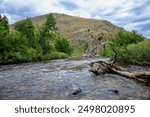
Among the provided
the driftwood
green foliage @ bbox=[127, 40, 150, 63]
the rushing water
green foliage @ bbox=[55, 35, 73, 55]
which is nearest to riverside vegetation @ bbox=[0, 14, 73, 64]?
green foliage @ bbox=[55, 35, 73, 55]

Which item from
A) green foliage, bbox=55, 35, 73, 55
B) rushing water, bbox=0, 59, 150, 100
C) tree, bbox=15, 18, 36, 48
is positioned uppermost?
tree, bbox=15, 18, 36, 48

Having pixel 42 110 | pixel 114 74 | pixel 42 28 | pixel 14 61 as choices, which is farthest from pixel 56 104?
pixel 42 28

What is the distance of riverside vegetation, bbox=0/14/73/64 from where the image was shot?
66.2 meters

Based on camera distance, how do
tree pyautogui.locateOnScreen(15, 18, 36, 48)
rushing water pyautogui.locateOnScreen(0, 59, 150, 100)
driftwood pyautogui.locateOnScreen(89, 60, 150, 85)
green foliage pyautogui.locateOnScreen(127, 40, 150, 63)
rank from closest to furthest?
rushing water pyautogui.locateOnScreen(0, 59, 150, 100), driftwood pyautogui.locateOnScreen(89, 60, 150, 85), green foliage pyautogui.locateOnScreen(127, 40, 150, 63), tree pyautogui.locateOnScreen(15, 18, 36, 48)

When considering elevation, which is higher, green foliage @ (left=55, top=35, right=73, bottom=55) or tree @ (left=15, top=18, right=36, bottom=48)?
tree @ (left=15, top=18, right=36, bottom=48)

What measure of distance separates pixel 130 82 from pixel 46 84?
8.28 m

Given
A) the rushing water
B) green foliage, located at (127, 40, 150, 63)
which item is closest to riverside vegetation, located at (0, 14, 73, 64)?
green foliage, located at (127, 40, 150, 63)

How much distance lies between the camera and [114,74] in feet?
107

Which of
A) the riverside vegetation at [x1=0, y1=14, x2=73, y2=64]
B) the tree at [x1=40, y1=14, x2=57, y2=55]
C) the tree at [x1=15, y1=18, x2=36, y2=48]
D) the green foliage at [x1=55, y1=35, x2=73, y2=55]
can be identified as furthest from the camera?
the green foliage at [x1=55, y1=35, x2=73, y2=55]

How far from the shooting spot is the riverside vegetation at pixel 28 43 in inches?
2606

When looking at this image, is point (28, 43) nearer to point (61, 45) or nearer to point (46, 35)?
point (46, 35)

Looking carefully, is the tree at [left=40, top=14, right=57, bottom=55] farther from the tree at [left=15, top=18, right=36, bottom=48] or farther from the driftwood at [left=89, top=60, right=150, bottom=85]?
the driftwood at [left=89, top=60, right=150, bottom=85]

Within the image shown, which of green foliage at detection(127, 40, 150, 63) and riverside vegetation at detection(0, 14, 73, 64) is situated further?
riverside vegetation at detection(0, 14, 73, 64)

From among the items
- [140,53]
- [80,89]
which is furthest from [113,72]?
[140,53]
